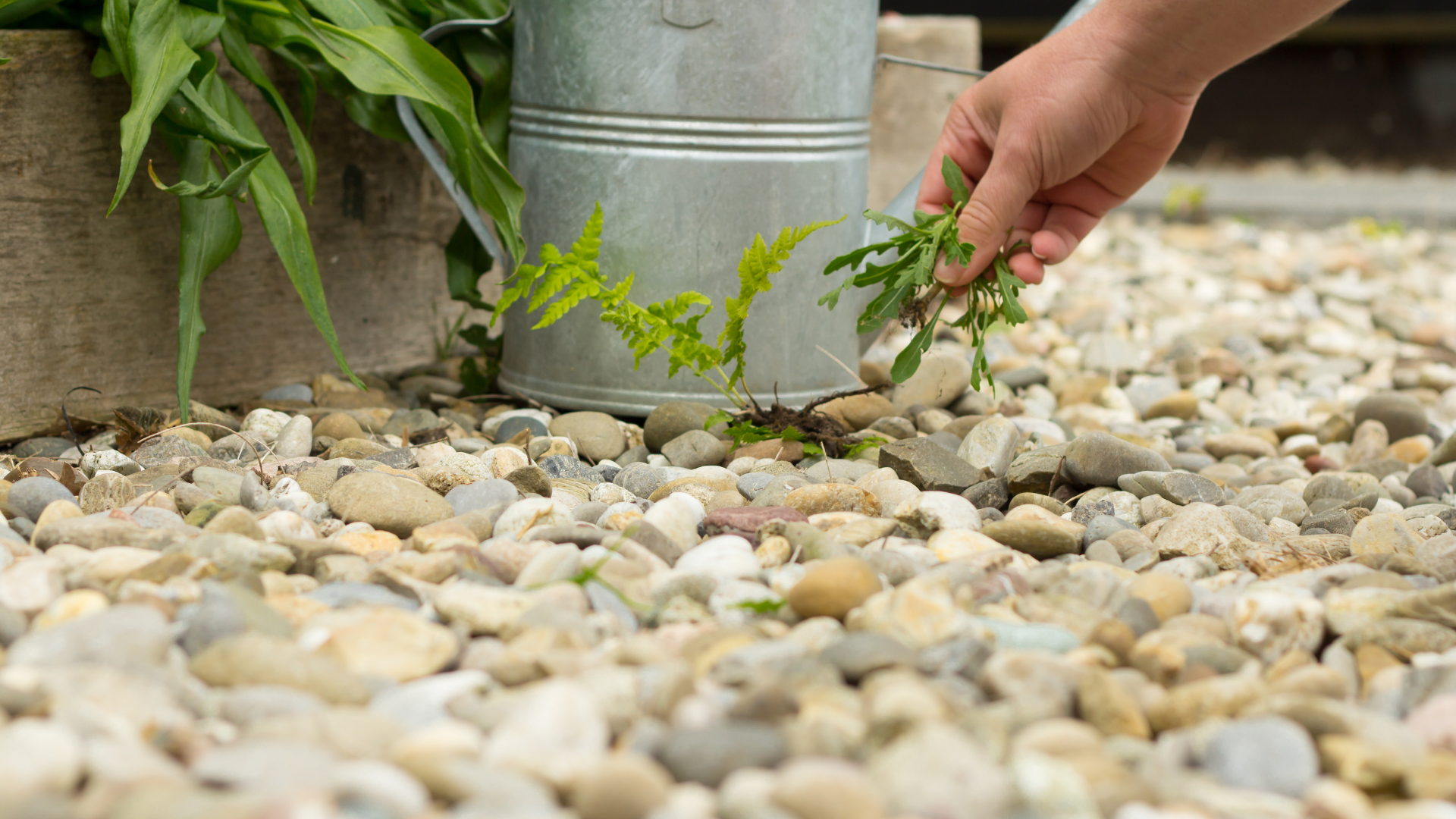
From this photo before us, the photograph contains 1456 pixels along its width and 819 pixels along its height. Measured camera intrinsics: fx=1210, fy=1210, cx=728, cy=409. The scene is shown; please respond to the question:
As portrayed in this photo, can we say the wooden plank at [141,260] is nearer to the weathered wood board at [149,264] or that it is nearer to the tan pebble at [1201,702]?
the weathered wood board at [149,264]

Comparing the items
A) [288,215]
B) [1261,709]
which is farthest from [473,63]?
[1261,709]

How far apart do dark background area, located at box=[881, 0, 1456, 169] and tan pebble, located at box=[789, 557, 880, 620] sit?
4.25 meters

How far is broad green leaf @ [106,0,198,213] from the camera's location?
1380 mm

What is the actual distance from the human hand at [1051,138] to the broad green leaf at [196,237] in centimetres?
92

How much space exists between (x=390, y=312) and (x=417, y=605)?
1.11 metres

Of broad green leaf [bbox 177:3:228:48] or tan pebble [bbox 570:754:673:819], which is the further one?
broad green leaf [bbox 177:3:228:48]

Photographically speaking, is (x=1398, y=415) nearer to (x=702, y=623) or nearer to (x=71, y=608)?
(x=702, y=623)

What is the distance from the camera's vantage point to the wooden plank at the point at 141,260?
1.55 metres

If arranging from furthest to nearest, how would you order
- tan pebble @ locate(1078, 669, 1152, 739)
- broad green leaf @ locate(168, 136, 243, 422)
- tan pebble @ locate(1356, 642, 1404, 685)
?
broad green leaf @ locate(168, 136, 243, 422) < tan pebble @ locate(1356, 642, 1404, 685) < tan pebble @ locate(1078, 669, 1152, 739)

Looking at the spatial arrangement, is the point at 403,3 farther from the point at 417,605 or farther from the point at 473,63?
the point at 417,605

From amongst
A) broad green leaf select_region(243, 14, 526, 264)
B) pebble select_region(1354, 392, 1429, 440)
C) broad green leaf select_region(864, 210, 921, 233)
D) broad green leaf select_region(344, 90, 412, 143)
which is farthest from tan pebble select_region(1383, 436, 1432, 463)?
broad green leaf select_region(344, 90, 412, 143)

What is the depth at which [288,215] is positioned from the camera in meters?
1.56

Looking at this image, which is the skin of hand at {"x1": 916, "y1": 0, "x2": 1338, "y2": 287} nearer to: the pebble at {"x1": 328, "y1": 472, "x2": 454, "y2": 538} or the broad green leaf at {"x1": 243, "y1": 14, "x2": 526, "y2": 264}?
the broad green leaf at {"x1": 243, "y1": 14, "x2": 526, "y2": 264}

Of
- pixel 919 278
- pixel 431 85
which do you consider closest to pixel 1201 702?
pixel 919 278
